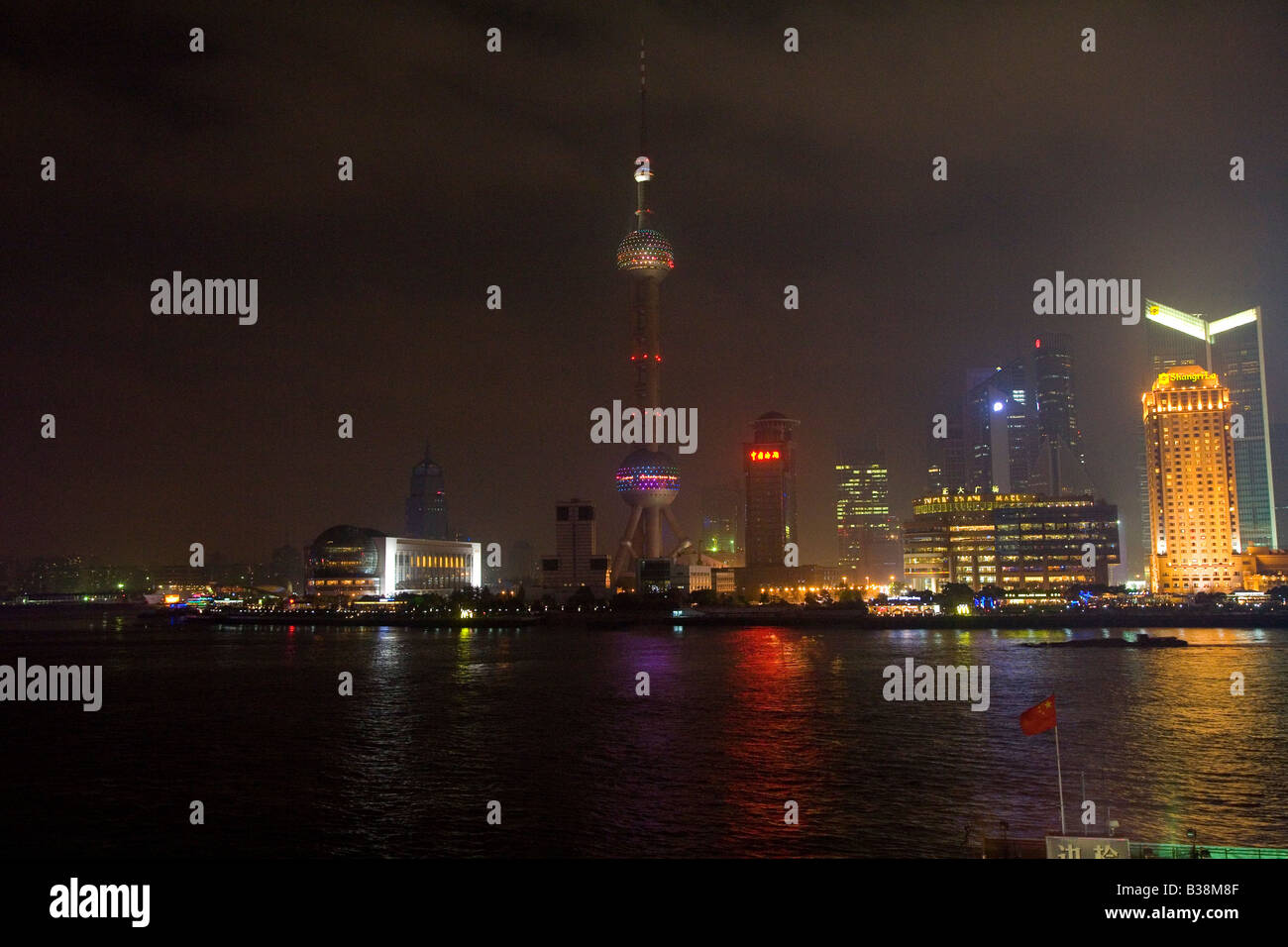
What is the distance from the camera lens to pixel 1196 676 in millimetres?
74000

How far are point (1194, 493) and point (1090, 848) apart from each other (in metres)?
202

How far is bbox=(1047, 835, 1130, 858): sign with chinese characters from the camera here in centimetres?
1630

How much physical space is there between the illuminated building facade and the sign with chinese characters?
196 metres

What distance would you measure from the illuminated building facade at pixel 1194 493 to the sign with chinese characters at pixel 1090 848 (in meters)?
196

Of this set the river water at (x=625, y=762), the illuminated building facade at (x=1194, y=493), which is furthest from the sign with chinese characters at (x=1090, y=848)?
the illuminated building facade at (x=1194, y=493)

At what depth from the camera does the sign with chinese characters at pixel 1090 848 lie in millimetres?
16297

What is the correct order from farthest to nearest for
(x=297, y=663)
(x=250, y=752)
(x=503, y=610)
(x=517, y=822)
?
(x=503, y=610) → (x=297, y=663) → (x=250, y=752) → (x=517, y=822)

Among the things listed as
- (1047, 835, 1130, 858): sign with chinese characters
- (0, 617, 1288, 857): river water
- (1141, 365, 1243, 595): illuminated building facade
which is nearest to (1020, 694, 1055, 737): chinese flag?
(1047, 835, 1130, 858): sign with chinese characters

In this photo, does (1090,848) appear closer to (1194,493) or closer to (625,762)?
(625,762)

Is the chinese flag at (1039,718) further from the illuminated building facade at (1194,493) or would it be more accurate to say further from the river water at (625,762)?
the illuminated building facade at (1194,493)
